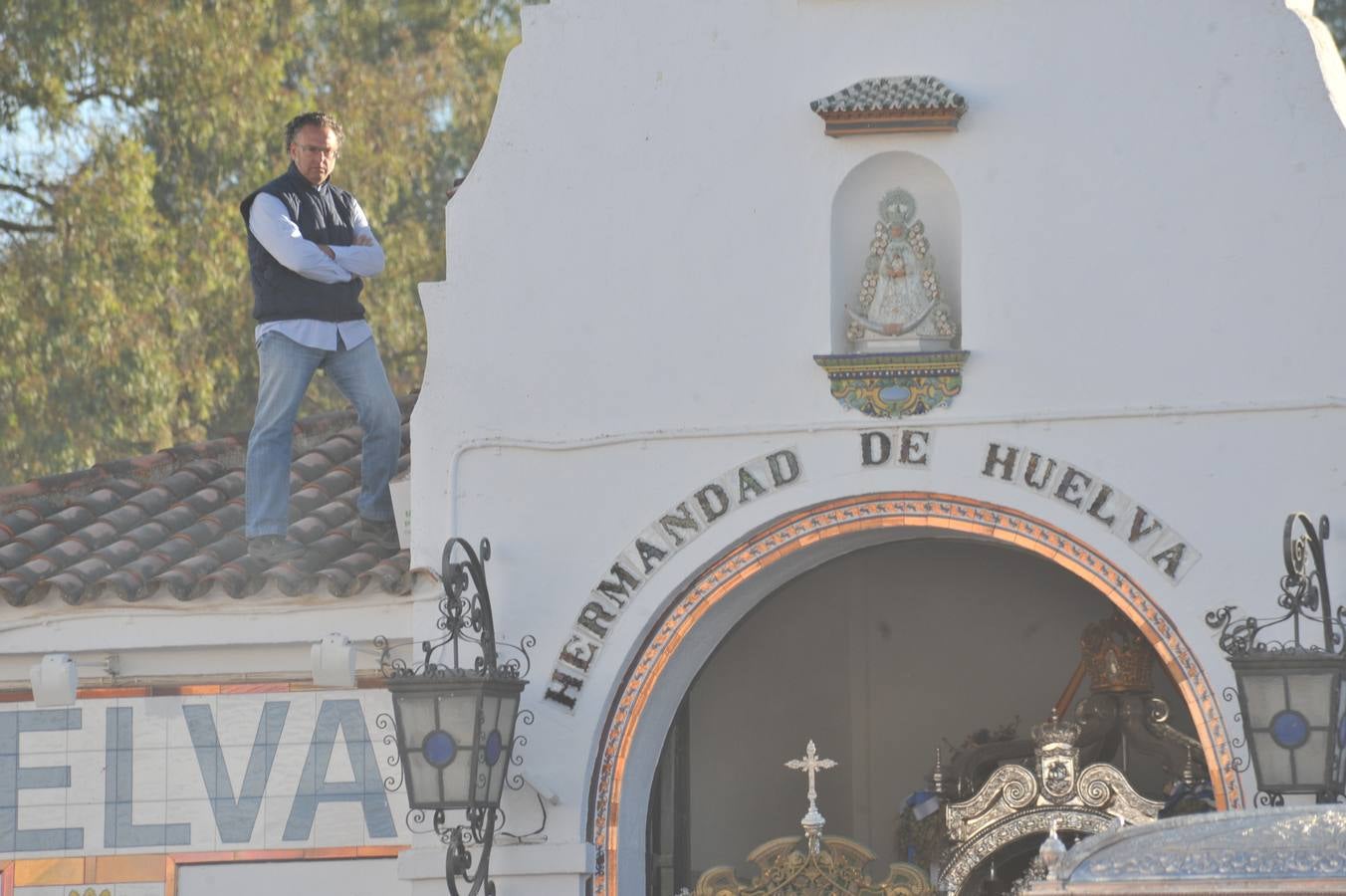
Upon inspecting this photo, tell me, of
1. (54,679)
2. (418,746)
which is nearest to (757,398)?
(418,746)

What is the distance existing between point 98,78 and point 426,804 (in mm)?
11928

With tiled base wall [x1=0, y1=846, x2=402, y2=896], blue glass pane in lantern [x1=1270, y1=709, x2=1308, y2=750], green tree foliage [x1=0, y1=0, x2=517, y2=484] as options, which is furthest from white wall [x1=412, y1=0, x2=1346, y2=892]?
green tree foliage [x1=0, y1=0, x2=517, y2=484]

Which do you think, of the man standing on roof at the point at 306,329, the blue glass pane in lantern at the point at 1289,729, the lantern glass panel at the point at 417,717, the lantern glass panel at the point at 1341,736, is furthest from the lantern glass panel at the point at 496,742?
the lantern glass panel at the point at 1341,736

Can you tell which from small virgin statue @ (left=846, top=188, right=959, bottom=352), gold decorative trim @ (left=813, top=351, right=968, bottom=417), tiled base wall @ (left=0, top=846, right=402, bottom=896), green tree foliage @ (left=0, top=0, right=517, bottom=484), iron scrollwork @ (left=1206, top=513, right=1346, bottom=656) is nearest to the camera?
iron scrollwork @ (left=1206, top=513, right=1346, bottom=656)

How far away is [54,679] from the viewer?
538 inches

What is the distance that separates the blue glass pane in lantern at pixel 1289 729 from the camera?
1181cm

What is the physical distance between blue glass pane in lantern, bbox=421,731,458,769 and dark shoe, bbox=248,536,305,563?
158 cm

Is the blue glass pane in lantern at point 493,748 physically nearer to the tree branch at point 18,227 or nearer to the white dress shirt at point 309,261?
the white dress shirt at point 309,261

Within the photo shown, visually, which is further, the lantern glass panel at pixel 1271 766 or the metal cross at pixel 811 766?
the metal cross at pixel 811 766

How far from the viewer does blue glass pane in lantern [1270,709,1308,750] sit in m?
11.8

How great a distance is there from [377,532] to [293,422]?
68 centimetres

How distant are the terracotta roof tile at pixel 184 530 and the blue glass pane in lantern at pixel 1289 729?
13.1ft

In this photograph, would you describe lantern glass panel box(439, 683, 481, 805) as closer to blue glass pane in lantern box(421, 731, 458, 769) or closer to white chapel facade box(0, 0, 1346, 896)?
blue glass pane in lantern box(421, 731, 458, 769)

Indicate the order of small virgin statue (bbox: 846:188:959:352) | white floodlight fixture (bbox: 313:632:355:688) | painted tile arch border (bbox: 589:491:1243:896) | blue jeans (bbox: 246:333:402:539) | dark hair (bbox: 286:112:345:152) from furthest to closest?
dark hair (bbox: 286:112:345:152) → blue jeans (bbox: 246:333:402:539) → white floodlight fixture (bbox: 313:632:355:688) → small virgin statue (bbox: 846:188:959:352) → painted tile arch border (bbox: 589:491:1243:896)
